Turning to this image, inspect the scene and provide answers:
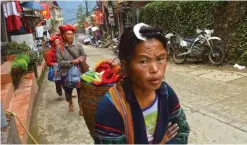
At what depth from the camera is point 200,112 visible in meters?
4.54

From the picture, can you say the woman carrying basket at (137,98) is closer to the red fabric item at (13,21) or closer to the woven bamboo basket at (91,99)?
the woven bamboo basket at (91,99)

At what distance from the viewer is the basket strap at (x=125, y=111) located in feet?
4.50

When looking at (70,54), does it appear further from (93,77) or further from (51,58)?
(93,77)

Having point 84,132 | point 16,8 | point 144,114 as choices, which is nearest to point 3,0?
point 16,8

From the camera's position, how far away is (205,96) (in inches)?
210

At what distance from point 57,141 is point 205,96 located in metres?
2.79

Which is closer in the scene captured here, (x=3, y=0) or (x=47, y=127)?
(x=47, y=127)

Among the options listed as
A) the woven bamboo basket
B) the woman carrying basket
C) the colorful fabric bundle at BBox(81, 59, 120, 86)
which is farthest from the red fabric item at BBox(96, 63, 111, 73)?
the woman carrying basket

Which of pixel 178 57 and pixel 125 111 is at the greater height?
pixel 125 111

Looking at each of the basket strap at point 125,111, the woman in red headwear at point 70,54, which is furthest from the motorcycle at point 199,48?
the basket strap at point 125,111

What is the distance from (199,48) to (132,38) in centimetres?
755

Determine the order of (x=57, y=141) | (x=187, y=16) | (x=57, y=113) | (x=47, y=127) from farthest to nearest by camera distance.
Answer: (x=187, y=16) → (x=57, y=113) → (x=47, y=127) → (x=57, y=141)

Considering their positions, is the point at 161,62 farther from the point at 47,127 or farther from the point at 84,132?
the point at 47,127

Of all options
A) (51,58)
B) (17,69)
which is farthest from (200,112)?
(17,69)
